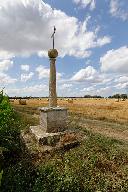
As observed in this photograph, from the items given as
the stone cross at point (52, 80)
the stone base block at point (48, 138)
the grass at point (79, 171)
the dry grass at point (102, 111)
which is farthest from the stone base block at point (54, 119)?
the dry grass at point (102, 111)

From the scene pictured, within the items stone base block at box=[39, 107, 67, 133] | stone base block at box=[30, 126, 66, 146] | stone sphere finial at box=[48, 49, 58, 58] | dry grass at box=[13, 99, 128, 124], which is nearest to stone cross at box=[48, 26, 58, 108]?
stone sphere finial at box=[48, 49, 58, 58]

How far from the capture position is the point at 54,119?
14648 millimetres

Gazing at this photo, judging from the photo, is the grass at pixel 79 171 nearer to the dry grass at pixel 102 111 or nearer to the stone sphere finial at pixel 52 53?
the stone sphere finial at pixel 52 53

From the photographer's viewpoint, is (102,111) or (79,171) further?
(102,111)

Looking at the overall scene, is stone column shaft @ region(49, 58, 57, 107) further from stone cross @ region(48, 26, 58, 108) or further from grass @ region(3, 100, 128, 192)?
grass @ region(3, 100, 128, 192)

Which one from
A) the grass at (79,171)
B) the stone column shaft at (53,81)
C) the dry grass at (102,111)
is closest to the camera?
→ the grass at (79,171)

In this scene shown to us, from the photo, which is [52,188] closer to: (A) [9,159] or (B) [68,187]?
(B) [68,187]

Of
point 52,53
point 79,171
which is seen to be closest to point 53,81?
point 52,53

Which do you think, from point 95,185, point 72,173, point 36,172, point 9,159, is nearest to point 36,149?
point 9,159

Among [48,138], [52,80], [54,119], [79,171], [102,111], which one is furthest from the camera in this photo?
[102,111]

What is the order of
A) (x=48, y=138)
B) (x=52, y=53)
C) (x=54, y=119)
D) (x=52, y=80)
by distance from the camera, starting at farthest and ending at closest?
1. (x=52, y=80)
2. (x=52, y=53)
3. (x=54, y=119)
4. (x=48, y=138)

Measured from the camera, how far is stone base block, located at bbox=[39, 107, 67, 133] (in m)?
14.5

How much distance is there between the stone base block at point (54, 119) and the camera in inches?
571

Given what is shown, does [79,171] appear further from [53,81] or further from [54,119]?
[53,81]
